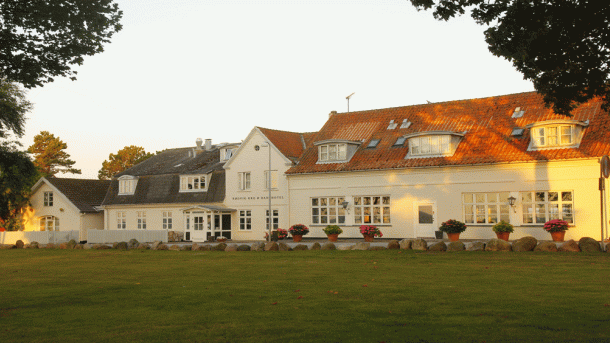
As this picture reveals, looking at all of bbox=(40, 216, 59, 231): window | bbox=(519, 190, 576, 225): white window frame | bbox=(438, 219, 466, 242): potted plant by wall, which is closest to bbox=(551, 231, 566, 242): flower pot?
bbox=(519, 190, 576, 225): white window frame

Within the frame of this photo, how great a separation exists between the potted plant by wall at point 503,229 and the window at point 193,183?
79.7 feet

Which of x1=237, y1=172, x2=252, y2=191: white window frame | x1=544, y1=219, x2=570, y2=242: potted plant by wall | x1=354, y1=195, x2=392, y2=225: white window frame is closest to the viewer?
x1=544, y1=219, x2=570, y2=242: potted plant by wall

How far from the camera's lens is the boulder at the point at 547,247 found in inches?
923

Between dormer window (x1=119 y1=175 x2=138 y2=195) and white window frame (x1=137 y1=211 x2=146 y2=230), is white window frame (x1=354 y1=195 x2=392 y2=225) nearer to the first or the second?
white window frame (x1=137 y1=211 x2=146 y2=230)

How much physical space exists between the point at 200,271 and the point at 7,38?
30.0ft

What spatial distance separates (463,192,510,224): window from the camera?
109 feet

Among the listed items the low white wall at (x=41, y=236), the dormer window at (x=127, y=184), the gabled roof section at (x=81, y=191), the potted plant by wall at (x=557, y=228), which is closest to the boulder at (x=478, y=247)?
the potted plant by wall at (x=557, y=228)

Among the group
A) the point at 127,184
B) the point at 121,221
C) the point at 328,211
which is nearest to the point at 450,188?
the point at 328,211

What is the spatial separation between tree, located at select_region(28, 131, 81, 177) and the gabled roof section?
25.0 m

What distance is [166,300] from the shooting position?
39.3ft

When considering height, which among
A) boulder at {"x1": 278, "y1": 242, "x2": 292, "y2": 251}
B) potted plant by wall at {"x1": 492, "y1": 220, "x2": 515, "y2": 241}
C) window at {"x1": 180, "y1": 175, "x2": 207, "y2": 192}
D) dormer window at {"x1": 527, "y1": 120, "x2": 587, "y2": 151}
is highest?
→ dormer window at {"x1": 527, "y1": 120, "x2": 587, "y2": 151}

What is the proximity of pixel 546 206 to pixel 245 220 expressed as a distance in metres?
21.3

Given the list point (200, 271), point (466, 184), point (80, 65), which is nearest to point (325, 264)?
point (200, 271)

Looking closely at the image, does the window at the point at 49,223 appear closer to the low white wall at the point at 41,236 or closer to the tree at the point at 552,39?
the low white wall at the point at 41,236
